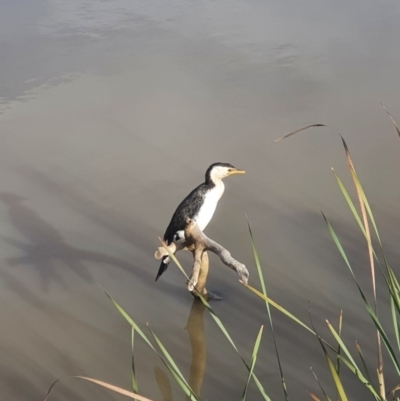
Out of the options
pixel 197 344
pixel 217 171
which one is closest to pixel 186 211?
pixel 217 171

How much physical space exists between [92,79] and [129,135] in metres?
1.32

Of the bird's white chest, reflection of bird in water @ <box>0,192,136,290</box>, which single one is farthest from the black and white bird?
reflection of bird in water @ <box>0,192,136,290</box>

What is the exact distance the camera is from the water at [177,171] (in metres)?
3.84

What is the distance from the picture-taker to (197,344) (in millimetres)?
3883

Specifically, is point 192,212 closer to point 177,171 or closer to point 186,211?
point 186,211

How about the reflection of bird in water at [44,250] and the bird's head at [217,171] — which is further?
the reflection of bird in water at [44,250]

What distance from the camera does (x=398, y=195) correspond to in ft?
16.6

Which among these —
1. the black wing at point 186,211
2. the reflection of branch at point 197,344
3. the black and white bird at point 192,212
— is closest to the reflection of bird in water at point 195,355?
the reflection of branch at point 197,344

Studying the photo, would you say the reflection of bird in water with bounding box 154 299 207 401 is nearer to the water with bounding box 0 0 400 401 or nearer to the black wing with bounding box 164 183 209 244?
the water with bounding box 0 0 400 401

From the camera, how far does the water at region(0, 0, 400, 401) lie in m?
3.84

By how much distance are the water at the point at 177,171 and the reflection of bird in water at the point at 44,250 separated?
0.01 meters

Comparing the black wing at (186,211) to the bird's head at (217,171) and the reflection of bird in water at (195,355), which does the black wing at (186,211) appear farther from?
the reflection of bird in water at (195,355)

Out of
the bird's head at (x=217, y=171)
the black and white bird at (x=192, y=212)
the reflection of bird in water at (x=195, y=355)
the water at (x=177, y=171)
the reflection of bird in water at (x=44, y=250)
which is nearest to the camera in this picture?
the reflection of bird in water at (x=195, y=355)

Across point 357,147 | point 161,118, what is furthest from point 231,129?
point 357,147
